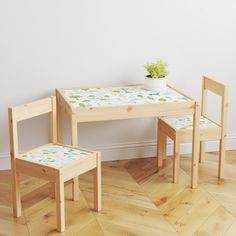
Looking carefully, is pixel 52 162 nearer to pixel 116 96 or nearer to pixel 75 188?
pixel 75 188

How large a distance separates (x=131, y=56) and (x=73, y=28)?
0.47 meters

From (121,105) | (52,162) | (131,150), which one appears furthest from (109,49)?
(52,162)

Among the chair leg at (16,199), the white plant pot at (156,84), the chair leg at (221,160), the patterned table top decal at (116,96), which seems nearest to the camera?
the chair leg at (16,199)

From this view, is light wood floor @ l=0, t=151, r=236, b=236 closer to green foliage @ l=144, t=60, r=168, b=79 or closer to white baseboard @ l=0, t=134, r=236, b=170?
white baseboard @ l=0, t=134, r=236, b=170

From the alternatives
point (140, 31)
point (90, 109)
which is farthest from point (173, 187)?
point (140, 31)

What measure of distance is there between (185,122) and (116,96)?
0.57m

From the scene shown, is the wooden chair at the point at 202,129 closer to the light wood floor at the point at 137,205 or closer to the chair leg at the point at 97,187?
the light wood floor at the point at 137,205

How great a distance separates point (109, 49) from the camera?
3715 mm

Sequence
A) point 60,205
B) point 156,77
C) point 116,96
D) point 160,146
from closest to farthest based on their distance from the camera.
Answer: point 60,205 < point 116,96 < point 156,77 < point 160,146

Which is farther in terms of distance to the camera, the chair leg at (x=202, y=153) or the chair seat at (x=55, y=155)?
the chair leg at (x=202, y=153)

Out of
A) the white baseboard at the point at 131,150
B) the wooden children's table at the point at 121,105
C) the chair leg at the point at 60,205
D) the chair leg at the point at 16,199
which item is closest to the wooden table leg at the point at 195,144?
the wooden children's table at the point at 121,105

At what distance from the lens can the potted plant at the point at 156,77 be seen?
3479 millimetres

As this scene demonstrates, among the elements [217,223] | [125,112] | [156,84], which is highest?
[156,84]

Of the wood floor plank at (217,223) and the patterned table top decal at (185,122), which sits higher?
the patterned table top decal at (185,122)
